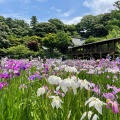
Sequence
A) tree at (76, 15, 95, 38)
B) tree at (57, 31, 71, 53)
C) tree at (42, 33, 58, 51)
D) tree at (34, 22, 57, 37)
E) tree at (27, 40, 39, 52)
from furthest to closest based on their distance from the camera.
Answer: tree at (76, 15, 95, 38)
tree at (34, 22, 57, 37)
tree at (27, 40, 39, 52)
tree at (57, 31, 71, 53)
tree at (42, 33, 58, 51)

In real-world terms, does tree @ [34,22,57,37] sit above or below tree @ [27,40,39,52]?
above

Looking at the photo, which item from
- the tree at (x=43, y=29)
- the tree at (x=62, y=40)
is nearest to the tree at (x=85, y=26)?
the tree at (x=43, y=29)

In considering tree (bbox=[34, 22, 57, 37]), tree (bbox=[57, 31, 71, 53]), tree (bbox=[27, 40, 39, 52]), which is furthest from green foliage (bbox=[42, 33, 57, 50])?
tree (bbox=[34, 22, 57, 37])

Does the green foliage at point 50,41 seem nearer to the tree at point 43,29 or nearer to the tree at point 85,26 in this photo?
the tree at point 43,29

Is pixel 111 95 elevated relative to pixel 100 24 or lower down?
lower down

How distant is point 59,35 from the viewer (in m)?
42.5

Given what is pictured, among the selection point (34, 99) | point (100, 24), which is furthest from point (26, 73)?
point (100, 24)

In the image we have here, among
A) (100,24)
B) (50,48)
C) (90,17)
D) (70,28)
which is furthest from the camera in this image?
(90,17)

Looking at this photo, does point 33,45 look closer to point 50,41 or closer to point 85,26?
point 50,41

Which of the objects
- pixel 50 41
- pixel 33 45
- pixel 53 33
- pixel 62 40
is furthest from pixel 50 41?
pixel 53 33

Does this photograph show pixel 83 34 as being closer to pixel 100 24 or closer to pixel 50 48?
pixel 100 24

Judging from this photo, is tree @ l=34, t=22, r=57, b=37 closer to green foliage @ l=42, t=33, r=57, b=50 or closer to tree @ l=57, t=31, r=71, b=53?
tree @ l=57, t=31, r=71, b=53

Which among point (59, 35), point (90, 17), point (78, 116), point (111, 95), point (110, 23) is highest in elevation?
point (90, 17)

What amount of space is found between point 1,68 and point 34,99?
2308 mm
